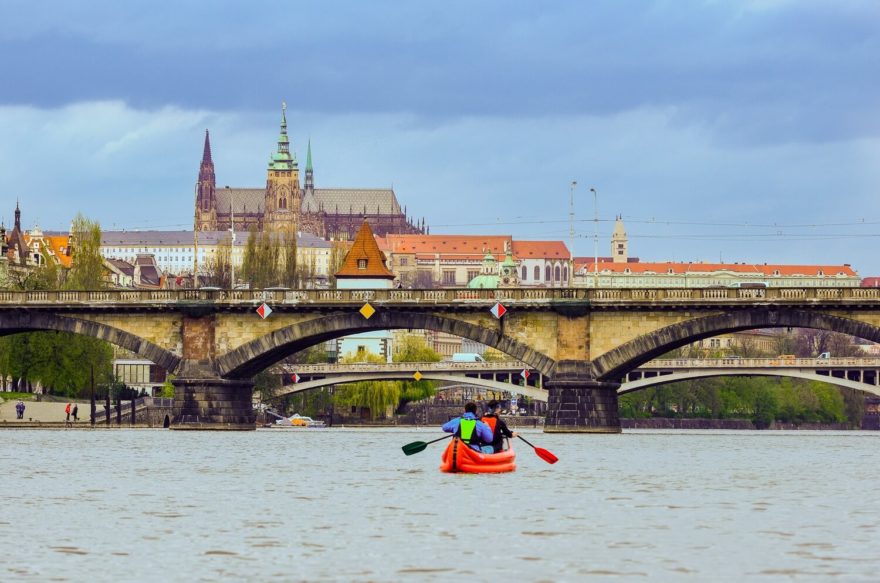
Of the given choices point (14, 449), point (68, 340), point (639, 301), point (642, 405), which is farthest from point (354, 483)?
point (642, 405)

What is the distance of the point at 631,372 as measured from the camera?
142m

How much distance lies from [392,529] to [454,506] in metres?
5.83

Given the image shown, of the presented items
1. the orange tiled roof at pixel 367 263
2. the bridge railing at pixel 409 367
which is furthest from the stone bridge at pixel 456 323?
the orange tiled roof at pixel 367 263

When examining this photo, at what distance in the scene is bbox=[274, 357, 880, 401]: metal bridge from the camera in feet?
434

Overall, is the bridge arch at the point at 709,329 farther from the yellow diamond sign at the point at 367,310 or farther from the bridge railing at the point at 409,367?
the bridge railing at the point at 409,367

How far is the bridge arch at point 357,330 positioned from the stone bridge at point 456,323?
0.07 m

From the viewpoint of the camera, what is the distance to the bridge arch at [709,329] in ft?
306

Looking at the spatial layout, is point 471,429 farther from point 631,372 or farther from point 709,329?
point 631,372

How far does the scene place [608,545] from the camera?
35.4 m

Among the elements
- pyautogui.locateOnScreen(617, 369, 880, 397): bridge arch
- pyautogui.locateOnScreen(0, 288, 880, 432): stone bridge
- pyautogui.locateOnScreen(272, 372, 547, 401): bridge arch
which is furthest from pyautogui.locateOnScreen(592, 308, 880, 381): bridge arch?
pyautogui.locateOnScreen(272, 372, 547, 401): bridge arch

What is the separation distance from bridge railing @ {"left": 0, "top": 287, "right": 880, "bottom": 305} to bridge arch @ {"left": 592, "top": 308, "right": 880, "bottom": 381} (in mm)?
926

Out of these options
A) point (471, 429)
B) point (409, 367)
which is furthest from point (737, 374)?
point (471, 429)

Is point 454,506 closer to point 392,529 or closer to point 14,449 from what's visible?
point 392,529

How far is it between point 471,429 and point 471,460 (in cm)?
97
